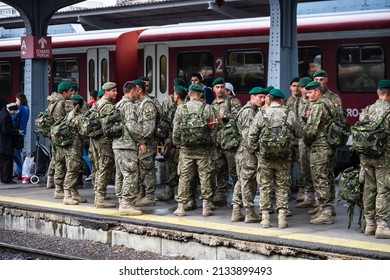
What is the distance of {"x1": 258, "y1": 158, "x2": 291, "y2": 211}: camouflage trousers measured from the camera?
10953 mm

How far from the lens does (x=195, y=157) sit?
1209cm

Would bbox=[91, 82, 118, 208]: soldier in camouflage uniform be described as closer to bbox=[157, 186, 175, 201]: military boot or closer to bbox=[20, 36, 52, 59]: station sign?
bbox=[157, 186, 175, 201]: military boot

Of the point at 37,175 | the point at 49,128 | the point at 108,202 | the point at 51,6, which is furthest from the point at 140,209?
the point at 51,6

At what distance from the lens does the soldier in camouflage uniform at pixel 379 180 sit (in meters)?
10.1

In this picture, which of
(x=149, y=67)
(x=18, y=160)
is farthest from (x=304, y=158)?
(x=149, y=67)

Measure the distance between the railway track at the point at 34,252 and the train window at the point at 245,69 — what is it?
7685 mm

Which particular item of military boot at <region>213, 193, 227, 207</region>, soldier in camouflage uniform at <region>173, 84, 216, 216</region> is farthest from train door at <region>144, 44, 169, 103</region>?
soldier in camouflage uniform at <region>173, 84, 216, 216</region>

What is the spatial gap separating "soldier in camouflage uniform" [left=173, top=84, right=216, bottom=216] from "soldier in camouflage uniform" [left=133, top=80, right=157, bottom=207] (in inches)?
20.5

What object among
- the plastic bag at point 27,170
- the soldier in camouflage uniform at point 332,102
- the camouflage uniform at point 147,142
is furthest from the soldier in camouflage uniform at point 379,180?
the plastic bag at point 27,170

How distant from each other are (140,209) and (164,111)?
1.72 meters

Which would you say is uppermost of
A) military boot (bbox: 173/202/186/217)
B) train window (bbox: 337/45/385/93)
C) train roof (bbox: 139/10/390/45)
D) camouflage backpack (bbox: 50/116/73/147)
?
train roof (bbox: 139/10/390/45)

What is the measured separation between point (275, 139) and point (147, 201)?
11.2 ft

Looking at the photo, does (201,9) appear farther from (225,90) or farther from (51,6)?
(225,90)
